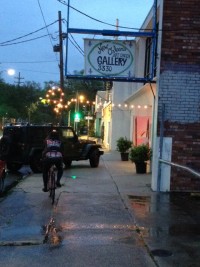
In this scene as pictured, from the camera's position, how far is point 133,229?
803 centimetres

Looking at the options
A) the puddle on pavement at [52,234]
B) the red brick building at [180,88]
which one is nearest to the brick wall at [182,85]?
the red brick building at [180,88]

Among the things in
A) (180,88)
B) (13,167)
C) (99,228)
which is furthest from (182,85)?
(13,167)

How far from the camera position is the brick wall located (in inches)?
480

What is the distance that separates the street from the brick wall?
0.94m

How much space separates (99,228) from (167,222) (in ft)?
4.37

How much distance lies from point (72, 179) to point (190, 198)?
477cm

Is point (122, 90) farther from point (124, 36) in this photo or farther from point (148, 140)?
point (124, 36)

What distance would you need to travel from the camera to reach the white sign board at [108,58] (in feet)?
43.1

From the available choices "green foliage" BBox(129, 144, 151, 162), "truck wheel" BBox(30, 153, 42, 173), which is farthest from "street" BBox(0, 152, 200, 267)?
"truck wheel" BBox(30, 153, 42, 173)

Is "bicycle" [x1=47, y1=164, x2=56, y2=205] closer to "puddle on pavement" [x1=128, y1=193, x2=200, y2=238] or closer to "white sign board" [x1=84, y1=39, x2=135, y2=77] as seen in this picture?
"puddle on pavement" [x1=128, y1=193, x2=200, y2=238]

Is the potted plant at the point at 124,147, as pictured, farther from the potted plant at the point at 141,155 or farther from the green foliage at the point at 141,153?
the green foliage at the point at 141,153

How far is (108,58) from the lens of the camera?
13195 mm

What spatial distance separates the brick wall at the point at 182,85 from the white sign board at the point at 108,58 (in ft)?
4.45

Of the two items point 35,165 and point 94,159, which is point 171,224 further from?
point 94,159
